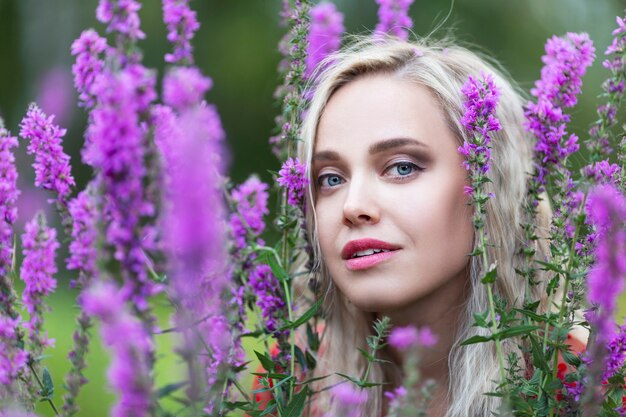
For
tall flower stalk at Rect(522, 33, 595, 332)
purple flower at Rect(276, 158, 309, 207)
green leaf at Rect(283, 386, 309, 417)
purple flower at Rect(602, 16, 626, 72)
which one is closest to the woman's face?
purple flower at Rect(276, 158, 309, 207)

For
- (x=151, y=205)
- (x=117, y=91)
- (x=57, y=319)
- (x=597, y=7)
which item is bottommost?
(x=57, y=319)

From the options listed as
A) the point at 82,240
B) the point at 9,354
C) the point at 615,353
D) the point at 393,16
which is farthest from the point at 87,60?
the point at 393,16

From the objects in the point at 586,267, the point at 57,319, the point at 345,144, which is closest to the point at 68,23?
the point at 57,319

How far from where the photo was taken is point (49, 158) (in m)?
1.54

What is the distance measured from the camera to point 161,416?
123 centimetres

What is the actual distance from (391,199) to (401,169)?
13 centimetres

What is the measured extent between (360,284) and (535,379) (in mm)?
615

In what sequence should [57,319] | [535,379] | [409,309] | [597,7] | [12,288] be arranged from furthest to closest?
[597,7], [57,319], [409,309], [535,379], [12,288]

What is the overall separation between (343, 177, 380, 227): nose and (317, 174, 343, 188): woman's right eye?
185 mm

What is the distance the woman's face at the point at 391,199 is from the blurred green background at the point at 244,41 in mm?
7846

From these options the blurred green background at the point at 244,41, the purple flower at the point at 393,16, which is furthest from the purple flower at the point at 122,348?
the blurred green background at the point at 244,41

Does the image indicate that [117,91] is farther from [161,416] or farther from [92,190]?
[161,416]

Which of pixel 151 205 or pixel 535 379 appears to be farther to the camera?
pixel 535 379

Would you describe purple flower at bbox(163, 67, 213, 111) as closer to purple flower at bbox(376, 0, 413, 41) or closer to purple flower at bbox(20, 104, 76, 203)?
purple flower at bbox(20, 104, 76, 203)
